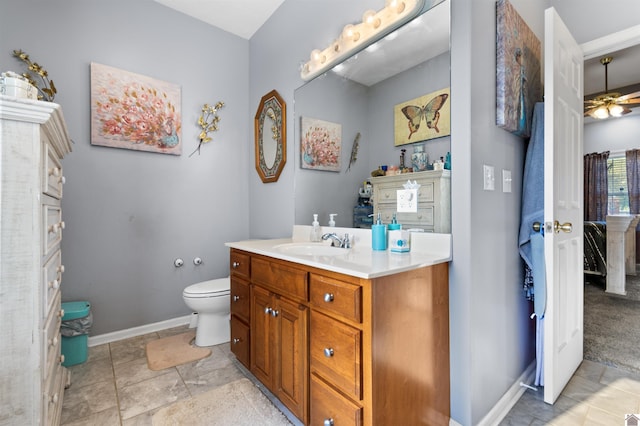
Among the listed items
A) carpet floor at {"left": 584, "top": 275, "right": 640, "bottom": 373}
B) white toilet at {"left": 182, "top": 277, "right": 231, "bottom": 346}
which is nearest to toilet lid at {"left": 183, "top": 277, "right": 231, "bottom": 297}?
white toilet at {"left": 182, "top": 277, "right": 231, "bottom": 346}

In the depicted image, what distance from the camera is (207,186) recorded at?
284 cm

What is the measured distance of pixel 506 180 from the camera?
1572 mm

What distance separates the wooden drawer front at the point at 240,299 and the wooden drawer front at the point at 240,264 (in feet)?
0.16

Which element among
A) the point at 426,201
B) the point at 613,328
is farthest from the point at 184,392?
the point at 613,328

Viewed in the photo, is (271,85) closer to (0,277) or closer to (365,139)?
(365,139)

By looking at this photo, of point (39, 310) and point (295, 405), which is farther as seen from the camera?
point (295, 405)

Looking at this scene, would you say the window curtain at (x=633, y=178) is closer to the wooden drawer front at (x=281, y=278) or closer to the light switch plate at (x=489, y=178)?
the light switch plate at (x=489, y=178)

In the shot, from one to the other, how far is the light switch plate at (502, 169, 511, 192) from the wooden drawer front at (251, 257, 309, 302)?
1145mm

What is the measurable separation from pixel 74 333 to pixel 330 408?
1900 mm

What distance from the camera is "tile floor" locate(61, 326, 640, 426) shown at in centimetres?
146

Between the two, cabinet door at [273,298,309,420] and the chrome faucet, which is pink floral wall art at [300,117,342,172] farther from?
cabinet door at [273,298,309,420]

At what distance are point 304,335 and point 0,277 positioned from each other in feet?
3.53

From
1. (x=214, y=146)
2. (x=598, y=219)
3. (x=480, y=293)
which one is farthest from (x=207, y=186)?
(x=598, y=219)

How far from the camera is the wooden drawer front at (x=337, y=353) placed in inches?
41.6
